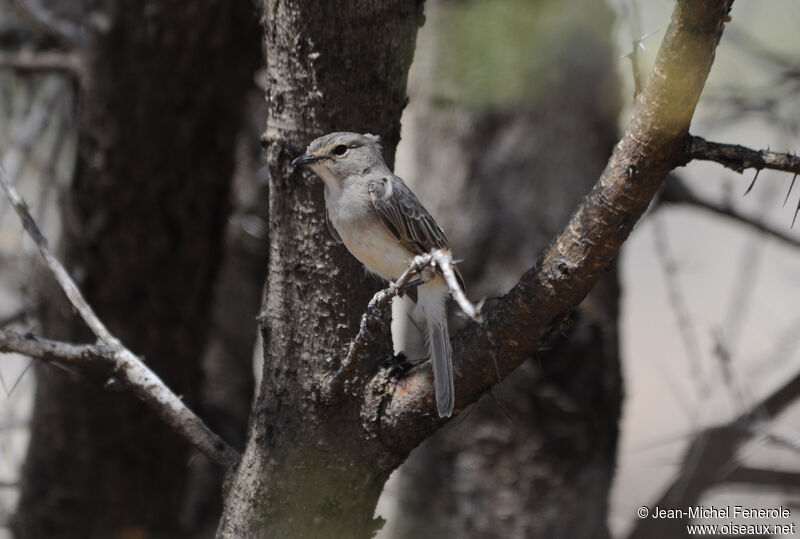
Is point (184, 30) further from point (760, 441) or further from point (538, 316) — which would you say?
point (760, 441)

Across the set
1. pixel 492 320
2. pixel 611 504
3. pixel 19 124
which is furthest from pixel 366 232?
pixel 19 124

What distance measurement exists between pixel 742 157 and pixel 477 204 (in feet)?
9.69

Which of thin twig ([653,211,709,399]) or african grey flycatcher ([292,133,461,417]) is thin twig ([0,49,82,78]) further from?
thin twig ([653,211,709,399])

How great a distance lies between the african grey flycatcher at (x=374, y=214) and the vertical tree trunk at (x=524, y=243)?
171cm

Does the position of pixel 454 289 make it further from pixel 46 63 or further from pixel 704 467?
pixel 46 63

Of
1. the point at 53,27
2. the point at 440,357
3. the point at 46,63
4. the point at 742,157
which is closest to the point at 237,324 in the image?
the point at 46,63

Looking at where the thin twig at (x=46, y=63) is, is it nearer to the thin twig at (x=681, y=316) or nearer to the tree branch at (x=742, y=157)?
the thin twig at (x=681, y=316)

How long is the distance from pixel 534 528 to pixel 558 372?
0.84 metres

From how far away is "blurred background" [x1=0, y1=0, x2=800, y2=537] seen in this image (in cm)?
388

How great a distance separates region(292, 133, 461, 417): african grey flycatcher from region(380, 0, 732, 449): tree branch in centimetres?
16

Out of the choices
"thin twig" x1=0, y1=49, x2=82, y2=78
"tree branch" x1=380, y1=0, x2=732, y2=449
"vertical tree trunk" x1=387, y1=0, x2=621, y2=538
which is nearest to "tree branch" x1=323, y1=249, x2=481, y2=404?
"tree branch" x1=380, y1=0, x2=732, y2=449

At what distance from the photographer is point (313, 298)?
7.34ft

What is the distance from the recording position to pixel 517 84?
15.0ft

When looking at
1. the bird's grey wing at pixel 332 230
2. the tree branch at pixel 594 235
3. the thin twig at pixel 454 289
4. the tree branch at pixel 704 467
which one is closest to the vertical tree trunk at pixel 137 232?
the bird's grey wing at pixel 332 230
